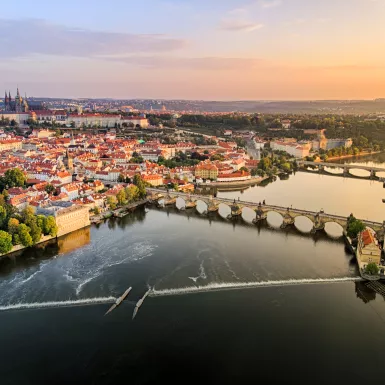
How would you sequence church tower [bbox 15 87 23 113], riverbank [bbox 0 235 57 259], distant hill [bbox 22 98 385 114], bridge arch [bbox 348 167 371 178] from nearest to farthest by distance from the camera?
riverbank [bbox 0 235 57 259] → bridge arch [bbox 348 167 371 178] → church tower [bbox 15 87 23 113] → distant hill [bbox 22 98 385 114]

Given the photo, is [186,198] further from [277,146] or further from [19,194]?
[277,146]

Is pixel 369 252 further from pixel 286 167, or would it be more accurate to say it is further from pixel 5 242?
pixel 286 167

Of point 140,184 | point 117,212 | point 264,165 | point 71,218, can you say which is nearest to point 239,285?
point 71,218

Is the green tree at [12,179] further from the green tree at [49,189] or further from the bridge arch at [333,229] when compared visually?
the bridge arch at [333,229]

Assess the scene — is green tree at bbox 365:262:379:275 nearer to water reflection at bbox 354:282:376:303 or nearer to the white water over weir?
the white water over weir

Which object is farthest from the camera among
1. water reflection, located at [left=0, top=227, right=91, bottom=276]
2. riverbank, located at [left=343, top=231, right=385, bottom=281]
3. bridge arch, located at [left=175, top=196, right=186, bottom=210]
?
bridge arch, located at [left=175, top=196, right=186, bottom=210]

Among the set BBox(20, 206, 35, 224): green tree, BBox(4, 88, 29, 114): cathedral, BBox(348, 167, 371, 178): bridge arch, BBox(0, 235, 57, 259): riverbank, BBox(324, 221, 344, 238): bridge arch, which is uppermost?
BBox(4, 88, 29, 114): cathedral

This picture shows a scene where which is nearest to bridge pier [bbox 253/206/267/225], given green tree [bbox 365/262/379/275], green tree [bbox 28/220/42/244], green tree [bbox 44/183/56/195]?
green tree [bbox 365/262/379/275]

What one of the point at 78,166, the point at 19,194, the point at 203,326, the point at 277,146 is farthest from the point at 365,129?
the point at 203,326
